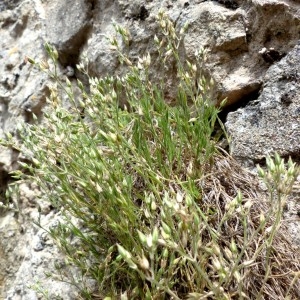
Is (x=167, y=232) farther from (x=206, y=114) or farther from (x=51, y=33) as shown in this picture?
(x=51, y=33)

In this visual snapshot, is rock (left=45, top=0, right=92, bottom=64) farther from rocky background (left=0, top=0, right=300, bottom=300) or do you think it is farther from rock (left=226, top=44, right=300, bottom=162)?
rock (left=226, top=44, right=300, bottom=162)

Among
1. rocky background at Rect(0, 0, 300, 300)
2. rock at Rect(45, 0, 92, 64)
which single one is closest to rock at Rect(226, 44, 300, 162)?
rocky background at Rect(0, 0, 300, 300)

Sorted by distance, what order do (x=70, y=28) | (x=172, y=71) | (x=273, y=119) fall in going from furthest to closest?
(x=70, y=28) → (x=172, y=71) → (x=273, y=119)

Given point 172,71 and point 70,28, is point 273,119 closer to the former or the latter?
point 172,71

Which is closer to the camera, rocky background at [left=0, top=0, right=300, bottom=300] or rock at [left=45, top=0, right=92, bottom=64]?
rocky background at [left=0, top=0, right=300, bottom=300]

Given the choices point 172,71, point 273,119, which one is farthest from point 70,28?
point 273,119

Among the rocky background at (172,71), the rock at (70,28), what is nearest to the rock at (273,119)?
the rocky background at (172,71)

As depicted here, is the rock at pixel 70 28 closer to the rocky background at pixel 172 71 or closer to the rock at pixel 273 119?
the rocky background at pixel 172 71

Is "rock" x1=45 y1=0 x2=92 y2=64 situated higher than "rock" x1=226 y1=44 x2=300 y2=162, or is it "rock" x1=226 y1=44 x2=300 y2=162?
"rock" x1=45 y1=0 x2=92 y2=64
